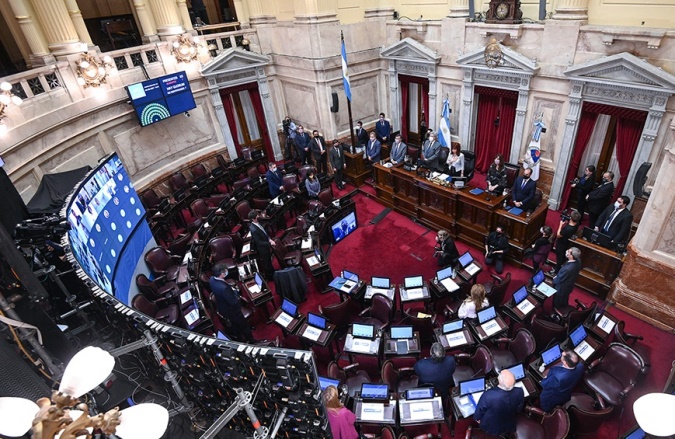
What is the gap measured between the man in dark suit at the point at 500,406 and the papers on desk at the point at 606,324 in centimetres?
219

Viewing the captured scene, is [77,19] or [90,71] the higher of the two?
[77,19]

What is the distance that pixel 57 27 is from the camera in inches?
344

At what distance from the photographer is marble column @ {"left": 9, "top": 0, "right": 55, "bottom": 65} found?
857cm

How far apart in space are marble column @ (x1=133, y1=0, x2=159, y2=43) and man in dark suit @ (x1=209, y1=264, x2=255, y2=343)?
8109 millimetres

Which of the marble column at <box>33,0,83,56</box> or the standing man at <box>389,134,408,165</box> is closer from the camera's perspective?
the marble column at <box>33,0,83,56</box>

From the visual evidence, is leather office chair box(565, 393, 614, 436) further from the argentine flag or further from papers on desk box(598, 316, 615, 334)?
the argentine flag

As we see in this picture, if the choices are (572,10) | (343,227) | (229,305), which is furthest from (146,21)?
(572,10)

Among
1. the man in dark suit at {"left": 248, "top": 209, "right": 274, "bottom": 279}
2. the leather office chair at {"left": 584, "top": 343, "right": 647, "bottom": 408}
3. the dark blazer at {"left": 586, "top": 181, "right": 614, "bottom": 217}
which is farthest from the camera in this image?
the dark blazer at {"left": 586, "top": 181, "right": 614, "bottom": 217}

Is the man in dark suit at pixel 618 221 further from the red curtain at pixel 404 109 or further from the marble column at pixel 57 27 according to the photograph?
the marble column at pixel 57 27

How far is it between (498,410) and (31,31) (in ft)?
37.1

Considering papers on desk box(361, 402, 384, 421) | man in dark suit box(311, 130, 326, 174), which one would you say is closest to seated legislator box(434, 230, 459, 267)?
papers on desk box(361, 402, 384, 421)

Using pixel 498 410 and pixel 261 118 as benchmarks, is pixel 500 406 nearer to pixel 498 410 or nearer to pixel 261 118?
pixel 498 410

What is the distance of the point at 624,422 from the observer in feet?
17.6

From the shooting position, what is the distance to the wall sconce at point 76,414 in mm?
1562
